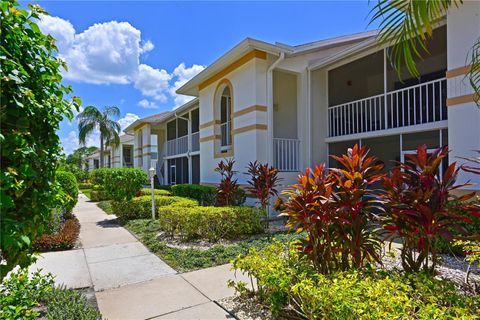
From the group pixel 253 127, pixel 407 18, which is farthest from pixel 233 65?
pixel 407 18

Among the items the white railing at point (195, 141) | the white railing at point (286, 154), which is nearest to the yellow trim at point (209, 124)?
the white railing at point (195, 141)

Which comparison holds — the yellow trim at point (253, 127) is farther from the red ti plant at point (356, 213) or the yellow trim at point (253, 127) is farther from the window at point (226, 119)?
the red ti plant at point (356, 213)

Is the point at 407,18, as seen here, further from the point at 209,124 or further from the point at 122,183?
the point at 209,124

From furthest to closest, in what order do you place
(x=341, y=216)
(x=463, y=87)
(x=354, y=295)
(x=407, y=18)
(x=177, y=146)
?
(x=177, y=146) → (x=463, y=87) → (x=341, y=216) → (x=407, y=18) → (x=354, y=295)

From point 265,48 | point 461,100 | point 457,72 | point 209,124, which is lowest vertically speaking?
point 461,100

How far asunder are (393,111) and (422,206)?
799 centimetres

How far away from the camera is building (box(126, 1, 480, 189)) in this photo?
7078 millimetres

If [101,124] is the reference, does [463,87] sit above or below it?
below

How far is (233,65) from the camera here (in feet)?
36.7

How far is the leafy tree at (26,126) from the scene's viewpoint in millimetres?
1936

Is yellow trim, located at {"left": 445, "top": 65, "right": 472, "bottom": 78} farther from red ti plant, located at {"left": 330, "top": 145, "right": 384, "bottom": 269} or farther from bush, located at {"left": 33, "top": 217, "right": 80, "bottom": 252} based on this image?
bush, located at {"left": 33, "top": 217, "right": 80, "bottom": 252}

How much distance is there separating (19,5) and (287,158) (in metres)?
9.71

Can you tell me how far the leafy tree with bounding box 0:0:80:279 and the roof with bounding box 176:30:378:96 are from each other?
7622 millimetres

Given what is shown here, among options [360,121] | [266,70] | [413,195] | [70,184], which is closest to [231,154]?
[266,70]
